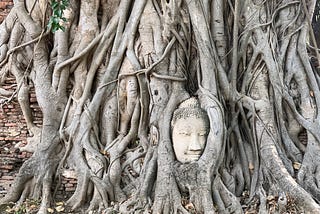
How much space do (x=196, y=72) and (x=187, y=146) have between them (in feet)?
2.83

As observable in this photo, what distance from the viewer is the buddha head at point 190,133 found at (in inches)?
142

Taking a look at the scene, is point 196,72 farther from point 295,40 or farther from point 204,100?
point 295,40

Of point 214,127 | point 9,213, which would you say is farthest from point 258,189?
point 9,213

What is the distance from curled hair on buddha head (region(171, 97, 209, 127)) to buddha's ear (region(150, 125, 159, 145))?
178mm

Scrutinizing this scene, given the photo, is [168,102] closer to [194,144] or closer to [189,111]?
[189,111]

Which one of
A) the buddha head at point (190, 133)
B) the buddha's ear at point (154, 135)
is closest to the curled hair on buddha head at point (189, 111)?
the buddha head at point (190, 133)

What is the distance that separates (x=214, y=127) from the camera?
11.8 feet

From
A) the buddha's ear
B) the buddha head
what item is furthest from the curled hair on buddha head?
the buddha's ear

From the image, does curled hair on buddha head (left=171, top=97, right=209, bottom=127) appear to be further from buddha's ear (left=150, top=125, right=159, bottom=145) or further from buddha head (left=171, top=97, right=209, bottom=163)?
buddha's ear (left=150, top=125, right=159, bottom=145)

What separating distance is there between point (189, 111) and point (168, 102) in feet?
0.93

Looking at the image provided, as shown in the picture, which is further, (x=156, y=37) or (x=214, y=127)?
(x=156, y=37)

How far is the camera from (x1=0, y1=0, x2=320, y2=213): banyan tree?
3596 millimetres

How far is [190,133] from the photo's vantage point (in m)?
3.63

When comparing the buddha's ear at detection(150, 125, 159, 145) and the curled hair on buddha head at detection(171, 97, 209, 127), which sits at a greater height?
the curled hair on buddha head at detection(171, 97, 209, 127)
